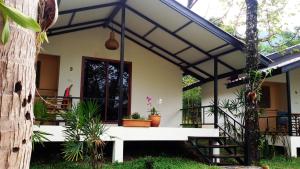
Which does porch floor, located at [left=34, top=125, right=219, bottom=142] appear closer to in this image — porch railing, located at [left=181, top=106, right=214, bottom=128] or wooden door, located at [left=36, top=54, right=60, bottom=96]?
porch railing, located at [left=181, top=106, right=214, bottom=128]

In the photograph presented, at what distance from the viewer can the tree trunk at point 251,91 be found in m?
7.48

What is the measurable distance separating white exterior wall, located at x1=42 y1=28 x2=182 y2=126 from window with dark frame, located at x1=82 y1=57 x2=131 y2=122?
205 millimetres

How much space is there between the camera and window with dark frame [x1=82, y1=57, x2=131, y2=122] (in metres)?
9.91

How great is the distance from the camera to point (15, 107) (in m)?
0.84

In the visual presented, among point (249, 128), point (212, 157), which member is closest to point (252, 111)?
point (249, 128)

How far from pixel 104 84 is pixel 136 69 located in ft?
4.36

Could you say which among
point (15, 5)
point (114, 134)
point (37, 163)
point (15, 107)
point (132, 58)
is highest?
point (132, 58)

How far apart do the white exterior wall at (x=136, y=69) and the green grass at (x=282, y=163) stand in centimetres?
375

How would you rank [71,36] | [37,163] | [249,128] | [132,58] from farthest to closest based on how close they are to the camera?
1. [132,58]
2. [71,36]
3. [249,128]
4. [37,163]

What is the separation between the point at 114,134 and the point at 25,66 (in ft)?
21.9

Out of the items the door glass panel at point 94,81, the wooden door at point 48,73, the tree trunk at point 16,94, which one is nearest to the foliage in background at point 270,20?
the door glass panel at point 94,81

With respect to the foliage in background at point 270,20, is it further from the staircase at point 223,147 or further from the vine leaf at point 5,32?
the vine leaf at point 5,32

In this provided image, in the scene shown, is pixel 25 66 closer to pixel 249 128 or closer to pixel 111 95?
pixel 249 128

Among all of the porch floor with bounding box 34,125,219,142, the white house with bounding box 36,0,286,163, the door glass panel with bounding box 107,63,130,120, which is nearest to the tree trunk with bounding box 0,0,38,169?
the porch floor with bounding box 34,125,219,142
